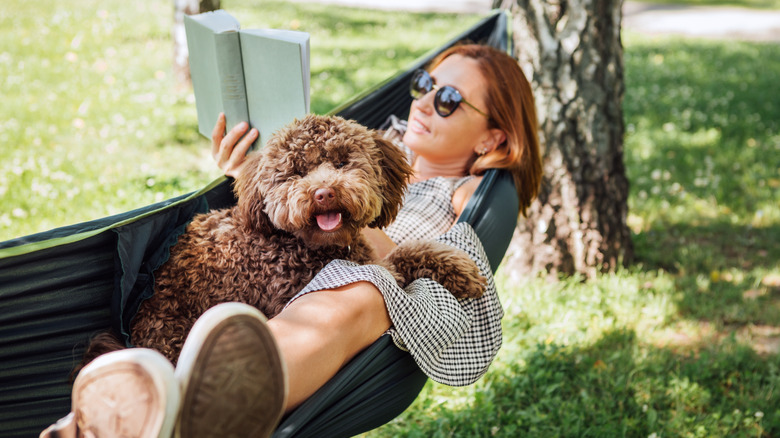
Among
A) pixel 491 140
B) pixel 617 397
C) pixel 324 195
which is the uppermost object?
pixel 324 195

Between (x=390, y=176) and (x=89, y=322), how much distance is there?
98 centimetres

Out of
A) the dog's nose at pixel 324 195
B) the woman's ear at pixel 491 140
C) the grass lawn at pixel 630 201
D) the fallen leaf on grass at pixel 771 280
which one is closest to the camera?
the dog's nose at pixel 324 195

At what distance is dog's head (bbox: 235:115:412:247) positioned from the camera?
187 centimetres

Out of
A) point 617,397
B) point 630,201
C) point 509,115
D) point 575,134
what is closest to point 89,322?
point 509,115

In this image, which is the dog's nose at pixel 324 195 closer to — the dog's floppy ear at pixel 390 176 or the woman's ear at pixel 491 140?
the dog's floppy ear at pixel 390 176

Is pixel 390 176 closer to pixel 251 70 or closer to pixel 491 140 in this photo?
pixel 251 70

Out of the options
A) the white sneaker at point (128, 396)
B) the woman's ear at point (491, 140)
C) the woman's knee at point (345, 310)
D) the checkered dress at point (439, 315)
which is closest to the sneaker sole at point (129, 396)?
the white sneaker at point (128, 396)

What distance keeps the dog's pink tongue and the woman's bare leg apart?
7.1 inches

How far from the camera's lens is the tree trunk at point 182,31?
7035 millimetres

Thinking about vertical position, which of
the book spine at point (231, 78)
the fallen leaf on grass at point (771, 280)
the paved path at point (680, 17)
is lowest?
the fallen leaf on grass at point (771, 280)

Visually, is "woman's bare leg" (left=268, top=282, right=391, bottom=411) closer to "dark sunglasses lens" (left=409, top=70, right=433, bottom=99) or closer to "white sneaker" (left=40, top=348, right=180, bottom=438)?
"white sneaker" (left=40, top=348, right=180, bottom=438)

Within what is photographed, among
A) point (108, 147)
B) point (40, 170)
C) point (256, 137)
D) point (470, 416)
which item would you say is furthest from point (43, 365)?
point (108, 147)

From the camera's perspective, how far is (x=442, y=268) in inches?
84.5

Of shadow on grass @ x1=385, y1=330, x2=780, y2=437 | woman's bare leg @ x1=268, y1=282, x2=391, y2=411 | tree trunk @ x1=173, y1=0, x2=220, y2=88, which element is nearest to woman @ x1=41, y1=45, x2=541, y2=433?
woman's bare leg @ x1=268, y1=282, x2=391, y2=411
